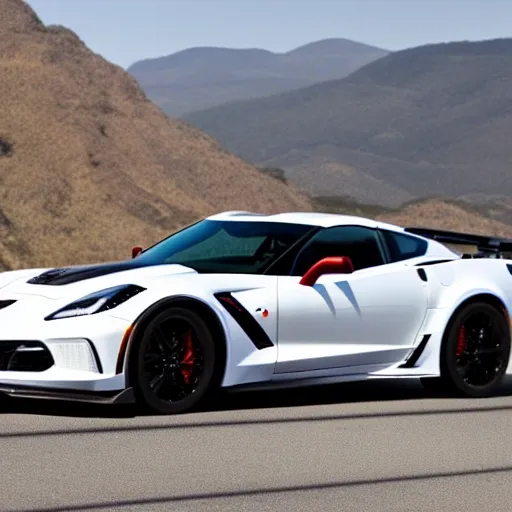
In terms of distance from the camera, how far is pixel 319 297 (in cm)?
877

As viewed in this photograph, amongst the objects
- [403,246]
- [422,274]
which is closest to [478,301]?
[422,274]

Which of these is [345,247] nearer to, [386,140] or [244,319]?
[244,319]

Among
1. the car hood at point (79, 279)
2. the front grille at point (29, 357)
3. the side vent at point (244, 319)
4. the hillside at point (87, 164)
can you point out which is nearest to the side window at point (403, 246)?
the side vent at point (244, 319)

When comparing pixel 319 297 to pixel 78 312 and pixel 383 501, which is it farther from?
pixel 383 501

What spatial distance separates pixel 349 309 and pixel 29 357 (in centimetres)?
224

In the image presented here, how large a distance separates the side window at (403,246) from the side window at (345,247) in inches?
4.5

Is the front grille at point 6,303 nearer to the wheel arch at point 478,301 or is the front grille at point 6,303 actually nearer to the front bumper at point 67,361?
the front bumper at point 67,361

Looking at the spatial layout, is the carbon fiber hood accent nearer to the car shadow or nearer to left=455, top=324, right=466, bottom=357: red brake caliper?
the car shadow

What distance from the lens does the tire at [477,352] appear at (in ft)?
31.1

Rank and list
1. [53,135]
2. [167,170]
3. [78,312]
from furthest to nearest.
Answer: [167,170]
[53,135]
[78,312]

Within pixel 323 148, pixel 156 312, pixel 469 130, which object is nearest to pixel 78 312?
pixel 156 312

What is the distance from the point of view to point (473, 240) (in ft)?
33.7

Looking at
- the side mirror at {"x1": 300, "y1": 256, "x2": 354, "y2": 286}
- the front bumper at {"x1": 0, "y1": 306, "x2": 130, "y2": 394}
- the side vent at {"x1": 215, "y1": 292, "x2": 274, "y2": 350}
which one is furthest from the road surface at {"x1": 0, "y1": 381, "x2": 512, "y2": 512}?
the side mirror at {"x1": 300, "y1": 256, "x2": 354, "y2": 286}

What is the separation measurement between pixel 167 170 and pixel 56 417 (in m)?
35.6
